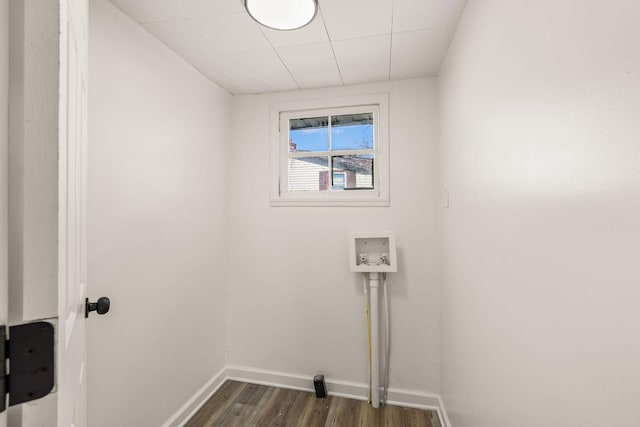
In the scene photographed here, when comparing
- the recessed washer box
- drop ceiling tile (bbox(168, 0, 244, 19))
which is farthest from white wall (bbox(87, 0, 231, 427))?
the recessed washer box

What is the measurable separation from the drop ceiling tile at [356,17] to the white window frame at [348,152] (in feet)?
2.25

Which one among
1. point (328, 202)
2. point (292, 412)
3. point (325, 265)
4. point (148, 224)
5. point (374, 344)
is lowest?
point (292, 412)

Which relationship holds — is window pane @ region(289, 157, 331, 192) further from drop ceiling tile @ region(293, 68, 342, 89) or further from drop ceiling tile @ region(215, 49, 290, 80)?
drop ceiling tile @ region(215, 49, 290, 80)

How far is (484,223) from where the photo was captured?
1.24 meters

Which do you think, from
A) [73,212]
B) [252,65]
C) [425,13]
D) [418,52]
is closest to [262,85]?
[252,65]

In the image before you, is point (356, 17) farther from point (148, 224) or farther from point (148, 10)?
point (148, 224)

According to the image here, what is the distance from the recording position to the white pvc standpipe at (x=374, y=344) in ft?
7.16

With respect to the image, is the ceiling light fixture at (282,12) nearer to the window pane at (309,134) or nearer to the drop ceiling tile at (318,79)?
the drop ceiling tile at (318,79)

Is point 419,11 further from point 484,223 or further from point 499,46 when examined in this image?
point 484,223

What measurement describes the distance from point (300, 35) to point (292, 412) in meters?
2.40

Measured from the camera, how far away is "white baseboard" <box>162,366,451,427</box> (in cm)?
204

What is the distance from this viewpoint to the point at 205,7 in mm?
1488

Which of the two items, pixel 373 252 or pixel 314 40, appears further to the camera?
pixel 373 252

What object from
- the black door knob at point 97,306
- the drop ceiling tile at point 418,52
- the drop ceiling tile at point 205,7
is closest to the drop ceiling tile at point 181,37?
the drop ceiling tile at point 205,7
